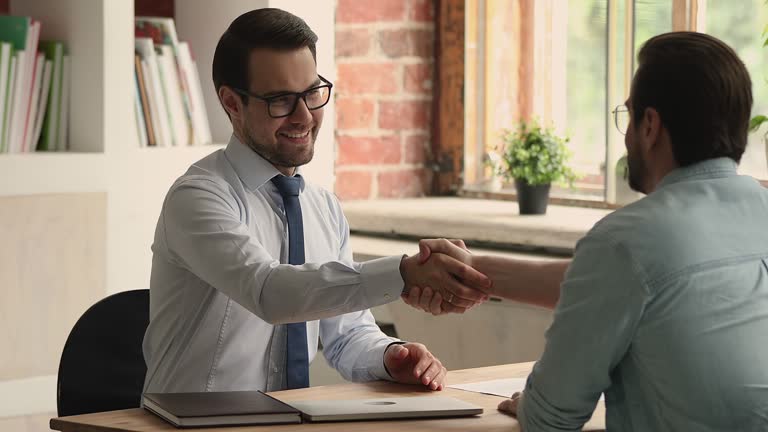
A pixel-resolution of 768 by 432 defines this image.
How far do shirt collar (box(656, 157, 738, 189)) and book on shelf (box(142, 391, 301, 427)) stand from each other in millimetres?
681

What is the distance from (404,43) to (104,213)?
1322 mm

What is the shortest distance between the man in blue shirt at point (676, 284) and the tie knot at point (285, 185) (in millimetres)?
850

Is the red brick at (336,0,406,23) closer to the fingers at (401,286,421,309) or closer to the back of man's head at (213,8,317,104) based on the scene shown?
the back of man's head at (213,8,317,104)

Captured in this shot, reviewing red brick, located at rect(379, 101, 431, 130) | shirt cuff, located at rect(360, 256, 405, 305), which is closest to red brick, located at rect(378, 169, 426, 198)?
red brick, located at rect(379, 101, 431, 130)

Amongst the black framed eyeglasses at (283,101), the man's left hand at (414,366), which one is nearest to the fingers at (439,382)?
the man's left hand at (414,366)

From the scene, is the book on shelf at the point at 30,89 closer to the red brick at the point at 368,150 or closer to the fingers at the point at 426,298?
the red brick at the point at 368,150

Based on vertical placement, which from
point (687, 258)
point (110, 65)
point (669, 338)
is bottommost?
point (669, 338)

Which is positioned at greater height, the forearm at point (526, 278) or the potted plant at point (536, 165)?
the potted plant at point (536, 165)

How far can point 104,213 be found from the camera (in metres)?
3.09

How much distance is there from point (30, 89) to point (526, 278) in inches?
59.1

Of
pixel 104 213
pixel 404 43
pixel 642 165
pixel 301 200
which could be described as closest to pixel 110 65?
pixel 104 213

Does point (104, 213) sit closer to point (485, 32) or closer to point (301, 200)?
point (301, 200)

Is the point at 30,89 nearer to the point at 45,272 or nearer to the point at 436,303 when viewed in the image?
the point at 45,272

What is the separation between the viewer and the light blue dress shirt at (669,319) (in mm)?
1562
